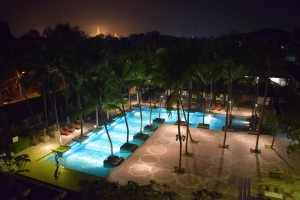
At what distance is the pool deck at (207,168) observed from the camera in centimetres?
1627

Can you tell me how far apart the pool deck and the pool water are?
1.34 metres

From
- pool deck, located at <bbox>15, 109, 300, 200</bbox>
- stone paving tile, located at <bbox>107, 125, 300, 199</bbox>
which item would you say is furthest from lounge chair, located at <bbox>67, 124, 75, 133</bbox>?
stone paving tile, located at <bbox>107, 125, 300, 199</bbox>

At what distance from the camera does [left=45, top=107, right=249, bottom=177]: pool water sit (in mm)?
19875

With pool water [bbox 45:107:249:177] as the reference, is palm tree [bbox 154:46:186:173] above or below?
above

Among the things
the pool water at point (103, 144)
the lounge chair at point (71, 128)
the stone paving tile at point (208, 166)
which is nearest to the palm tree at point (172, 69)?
the pool water at point (103, 144)

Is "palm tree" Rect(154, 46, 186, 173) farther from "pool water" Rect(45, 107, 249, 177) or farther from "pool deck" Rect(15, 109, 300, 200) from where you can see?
"pool deck" Rect(15, 109, 300, 200)

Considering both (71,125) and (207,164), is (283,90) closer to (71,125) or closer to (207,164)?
(207,164)

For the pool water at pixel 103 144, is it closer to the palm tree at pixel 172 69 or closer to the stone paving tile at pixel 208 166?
the stone paving tile at pixel 208 166

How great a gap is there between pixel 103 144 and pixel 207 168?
10.1 metres

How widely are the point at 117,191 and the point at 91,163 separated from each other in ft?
40.0

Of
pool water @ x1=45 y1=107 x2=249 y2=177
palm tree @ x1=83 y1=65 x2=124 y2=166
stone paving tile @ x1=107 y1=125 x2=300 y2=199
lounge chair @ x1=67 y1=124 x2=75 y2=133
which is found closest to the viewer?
stone paving tile @ x1=107 y1=125 x2=300 y2=199

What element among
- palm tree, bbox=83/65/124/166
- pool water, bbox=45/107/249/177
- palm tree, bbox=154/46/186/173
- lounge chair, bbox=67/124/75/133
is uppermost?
palm tree, bbox=154/46/186/173

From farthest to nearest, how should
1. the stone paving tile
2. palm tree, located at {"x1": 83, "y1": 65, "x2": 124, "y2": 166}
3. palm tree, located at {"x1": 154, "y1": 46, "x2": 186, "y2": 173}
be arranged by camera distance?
palm tree, located at {"x1": 83, "y1": 65, "x2": 124, "y2": 166}, the stone paving tile, palm tree, located at {"x1": 154, "y1": 46, "x2": 186, "y2": 173}

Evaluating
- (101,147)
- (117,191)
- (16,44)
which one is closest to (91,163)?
(101,147)
